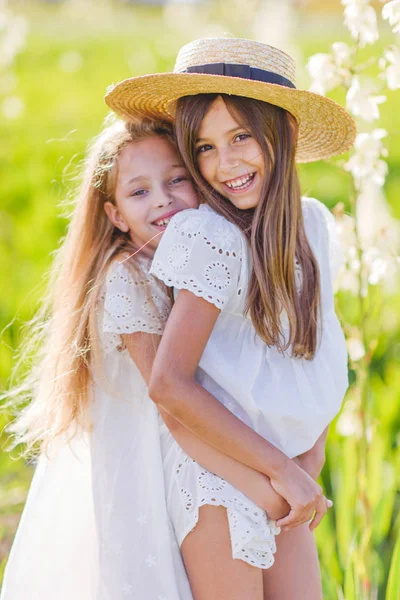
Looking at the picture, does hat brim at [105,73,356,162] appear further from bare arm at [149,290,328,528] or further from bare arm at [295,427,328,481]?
bare arm at [295,427,328,481]

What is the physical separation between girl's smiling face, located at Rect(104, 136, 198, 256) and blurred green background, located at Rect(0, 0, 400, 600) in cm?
23

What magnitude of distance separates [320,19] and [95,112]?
38.5 feet

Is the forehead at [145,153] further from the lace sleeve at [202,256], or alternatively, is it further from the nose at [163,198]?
the lace sleeve at [202,256]

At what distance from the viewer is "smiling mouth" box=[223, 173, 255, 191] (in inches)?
78.7

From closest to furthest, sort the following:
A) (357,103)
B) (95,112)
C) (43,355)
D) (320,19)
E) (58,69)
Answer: (357,103) → (43,355) → (95,112) → (58,69) → (320,19)

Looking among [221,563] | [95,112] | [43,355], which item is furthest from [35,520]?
[95,112]

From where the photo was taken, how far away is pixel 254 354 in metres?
1.98

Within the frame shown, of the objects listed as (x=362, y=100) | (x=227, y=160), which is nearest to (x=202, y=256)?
(x=227, y=160)

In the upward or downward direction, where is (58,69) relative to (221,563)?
upward

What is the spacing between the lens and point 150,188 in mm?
2137

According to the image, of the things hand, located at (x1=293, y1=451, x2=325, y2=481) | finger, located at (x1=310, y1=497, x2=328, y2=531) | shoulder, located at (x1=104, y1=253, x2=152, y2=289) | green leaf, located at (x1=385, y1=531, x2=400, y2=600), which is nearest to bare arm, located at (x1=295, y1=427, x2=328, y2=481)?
hand, located at (x1=293, y1=451, x2=325, y2=481)

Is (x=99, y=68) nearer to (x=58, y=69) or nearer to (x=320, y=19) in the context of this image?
(x=58, y=69)

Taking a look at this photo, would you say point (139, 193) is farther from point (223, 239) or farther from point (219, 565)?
point (219, 565)

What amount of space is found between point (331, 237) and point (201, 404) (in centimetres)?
85
